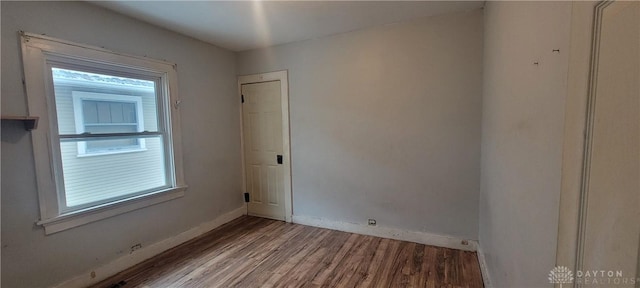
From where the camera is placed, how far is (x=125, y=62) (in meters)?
2.39

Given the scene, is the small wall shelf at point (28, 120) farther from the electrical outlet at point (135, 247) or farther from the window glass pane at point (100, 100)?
the electrical outlet at point (135, 247)

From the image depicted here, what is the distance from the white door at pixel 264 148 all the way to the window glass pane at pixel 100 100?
1.24m

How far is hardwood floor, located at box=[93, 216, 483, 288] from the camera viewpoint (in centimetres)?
217

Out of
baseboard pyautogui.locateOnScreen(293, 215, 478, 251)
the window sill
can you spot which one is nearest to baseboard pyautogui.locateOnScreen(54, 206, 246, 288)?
the window sill

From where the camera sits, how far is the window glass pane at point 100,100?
6.70ft

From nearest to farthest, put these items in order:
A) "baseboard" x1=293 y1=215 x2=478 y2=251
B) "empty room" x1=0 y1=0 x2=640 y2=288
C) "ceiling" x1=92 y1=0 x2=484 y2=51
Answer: "empty room" x1=0 y1=0 x2=640 y2=288, "ceiling" x1=92 y1=0 x2=484 y2=51, "baseboard" x1=293 y1=215 x2=478 y2=251

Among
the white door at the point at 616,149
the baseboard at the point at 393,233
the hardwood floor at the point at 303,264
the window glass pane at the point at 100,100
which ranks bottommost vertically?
the hardwood floor at the point at 303,264

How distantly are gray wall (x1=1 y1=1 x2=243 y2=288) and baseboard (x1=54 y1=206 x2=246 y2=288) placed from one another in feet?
0.18

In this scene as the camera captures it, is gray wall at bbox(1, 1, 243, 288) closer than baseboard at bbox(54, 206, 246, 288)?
Yes

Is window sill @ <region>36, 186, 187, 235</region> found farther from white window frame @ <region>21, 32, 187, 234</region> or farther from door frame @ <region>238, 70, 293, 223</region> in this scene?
door frame @ <region>238, 70, 293, 223</region>

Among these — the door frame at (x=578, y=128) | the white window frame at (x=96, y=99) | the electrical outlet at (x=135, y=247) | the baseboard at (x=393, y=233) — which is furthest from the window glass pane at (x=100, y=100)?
the door frame at (x=578, y=128)

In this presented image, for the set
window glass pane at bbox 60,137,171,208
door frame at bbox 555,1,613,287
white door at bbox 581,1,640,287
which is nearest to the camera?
white door at bbox 581,1,640,287

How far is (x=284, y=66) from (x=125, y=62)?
Result: 1702mm

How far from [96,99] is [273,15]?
1.78 metres
